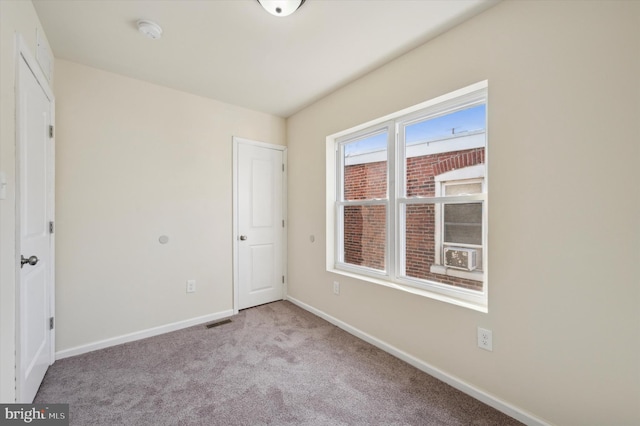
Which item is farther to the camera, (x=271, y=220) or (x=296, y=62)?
(x=271, y=220)

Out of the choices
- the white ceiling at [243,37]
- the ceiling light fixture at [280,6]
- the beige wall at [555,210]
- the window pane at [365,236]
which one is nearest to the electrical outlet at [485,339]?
Answer: the beige wall at [555,210]

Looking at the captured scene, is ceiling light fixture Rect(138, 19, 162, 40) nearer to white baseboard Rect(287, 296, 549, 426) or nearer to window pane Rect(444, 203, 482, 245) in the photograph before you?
window pane Rect(444, 203, 482, 245)

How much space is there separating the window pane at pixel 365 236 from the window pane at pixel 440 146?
436 millimetres

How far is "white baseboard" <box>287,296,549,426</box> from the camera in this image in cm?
157

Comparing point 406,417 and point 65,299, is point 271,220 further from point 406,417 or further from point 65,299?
point 406,417

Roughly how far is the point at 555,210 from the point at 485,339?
3.00ft

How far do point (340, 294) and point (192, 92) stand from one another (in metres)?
2.74

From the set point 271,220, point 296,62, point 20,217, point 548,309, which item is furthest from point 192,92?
point 548,309

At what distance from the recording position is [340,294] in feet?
9.40

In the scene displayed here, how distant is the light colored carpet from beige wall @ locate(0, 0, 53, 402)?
1.86ft

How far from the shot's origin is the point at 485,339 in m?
1.74

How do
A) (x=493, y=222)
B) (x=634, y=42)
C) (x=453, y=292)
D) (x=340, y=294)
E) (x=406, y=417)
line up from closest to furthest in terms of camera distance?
1. (x=634, y=42)
2. (x=406, y=417)
3. (x=493, y=222)
4. (x=453, y=292)
5. (x=340, y=294)

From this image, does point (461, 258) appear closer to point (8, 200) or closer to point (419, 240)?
point (419, 240)

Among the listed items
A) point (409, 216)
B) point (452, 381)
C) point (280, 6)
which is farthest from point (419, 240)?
point (280, 6)
